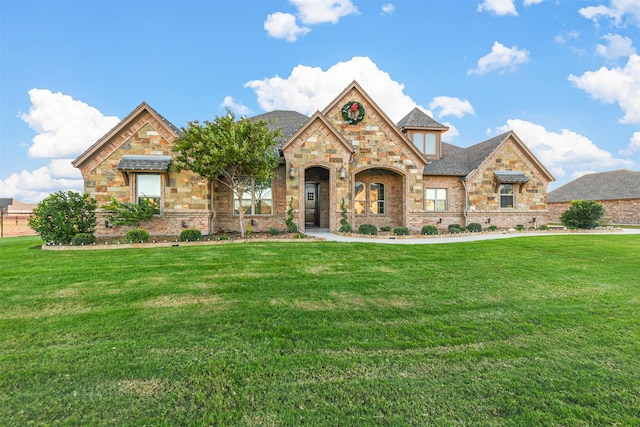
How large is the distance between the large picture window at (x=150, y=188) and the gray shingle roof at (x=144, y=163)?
0.63 m

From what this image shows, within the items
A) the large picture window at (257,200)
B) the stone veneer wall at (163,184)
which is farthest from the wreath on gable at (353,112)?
the stone veneer wall at (163,184)

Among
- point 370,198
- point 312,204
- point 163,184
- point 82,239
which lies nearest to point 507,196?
point 370,198

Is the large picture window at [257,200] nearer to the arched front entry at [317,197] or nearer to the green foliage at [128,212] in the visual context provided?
the arched front entry at [317,197]

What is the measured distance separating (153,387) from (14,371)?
5.14 feet

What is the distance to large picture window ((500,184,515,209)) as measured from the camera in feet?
60.7

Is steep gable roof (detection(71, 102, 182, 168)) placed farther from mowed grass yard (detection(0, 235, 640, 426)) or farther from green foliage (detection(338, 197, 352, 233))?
green foliage (detection(338, 197, 352, 233))

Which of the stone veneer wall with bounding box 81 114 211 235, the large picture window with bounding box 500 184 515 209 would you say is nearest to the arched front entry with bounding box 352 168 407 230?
the large picture window with bounding box 500 184 515 209

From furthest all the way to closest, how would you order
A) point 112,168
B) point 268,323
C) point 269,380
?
point 112,168, point 268,323, point 269,380

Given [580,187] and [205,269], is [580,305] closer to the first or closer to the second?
[205,269]

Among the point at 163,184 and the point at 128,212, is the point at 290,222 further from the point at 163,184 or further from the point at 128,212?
the point at 128,212

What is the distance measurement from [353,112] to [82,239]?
1349 cm

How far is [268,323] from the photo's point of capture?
4184mm

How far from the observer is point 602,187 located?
30859mm

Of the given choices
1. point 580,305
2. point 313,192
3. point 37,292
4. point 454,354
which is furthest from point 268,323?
point 313,192
